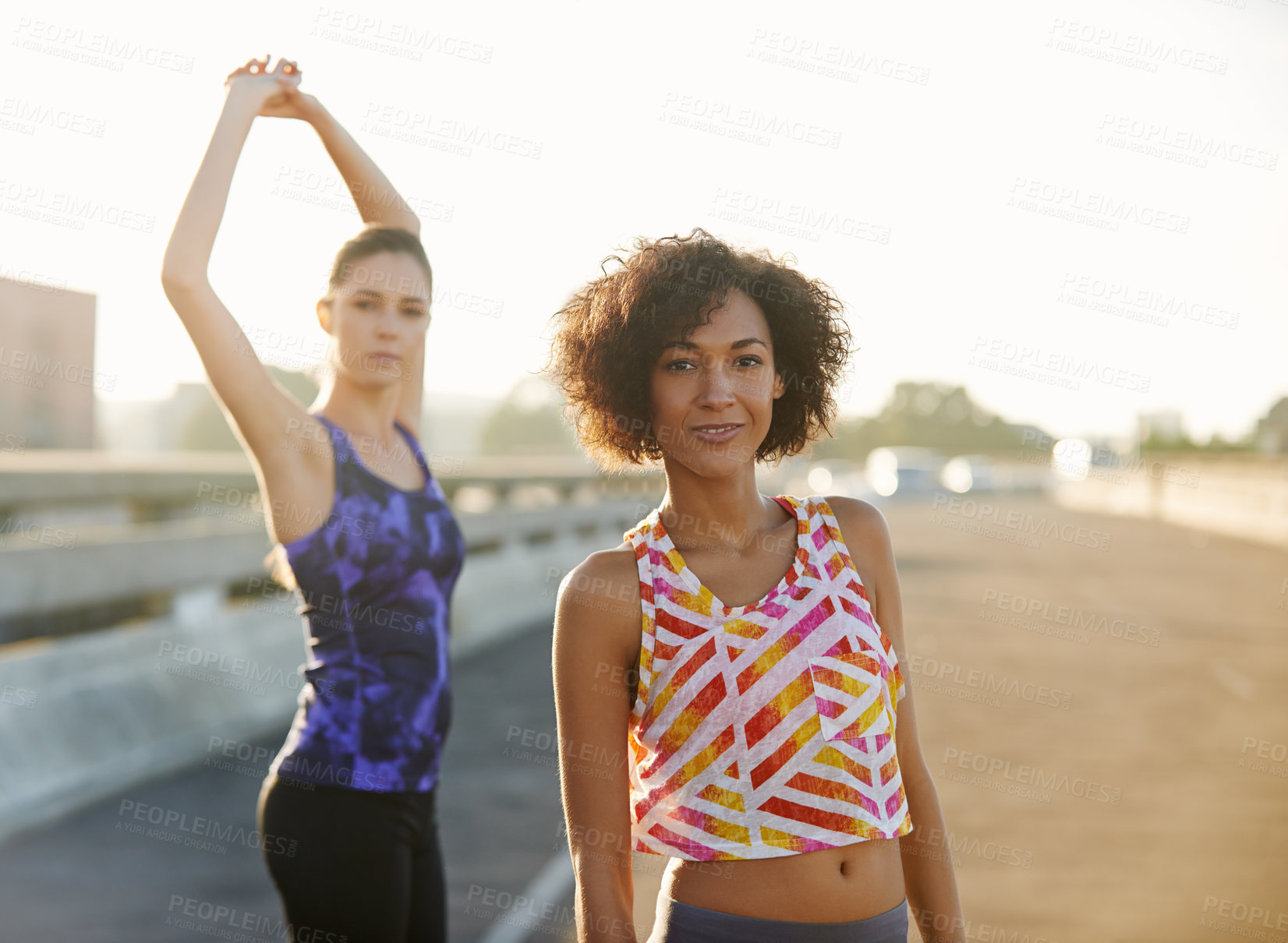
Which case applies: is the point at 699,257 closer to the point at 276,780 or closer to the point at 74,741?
the point at 276,780

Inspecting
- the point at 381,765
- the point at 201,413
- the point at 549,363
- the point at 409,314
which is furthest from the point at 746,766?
the point at 201,413

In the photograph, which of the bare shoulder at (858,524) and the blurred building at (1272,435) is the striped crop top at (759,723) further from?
the blurred building at (1272,435)

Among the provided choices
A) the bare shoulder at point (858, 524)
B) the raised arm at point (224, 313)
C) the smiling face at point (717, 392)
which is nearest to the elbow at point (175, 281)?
the raised arm at point (224, 313)

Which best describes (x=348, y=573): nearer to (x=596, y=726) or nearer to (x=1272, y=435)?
(x=596, y=726)

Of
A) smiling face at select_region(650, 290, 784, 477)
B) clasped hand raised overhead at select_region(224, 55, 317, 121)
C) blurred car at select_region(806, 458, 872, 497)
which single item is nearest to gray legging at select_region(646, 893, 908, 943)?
smiling face at select_region(650, 290, 784, 477)

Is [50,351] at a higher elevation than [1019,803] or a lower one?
higher

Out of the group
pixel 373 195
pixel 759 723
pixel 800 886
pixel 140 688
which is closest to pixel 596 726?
pixel 759 723

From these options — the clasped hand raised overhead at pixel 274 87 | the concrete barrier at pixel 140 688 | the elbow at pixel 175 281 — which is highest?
the clasped hand raised overhead at pixel 274 87

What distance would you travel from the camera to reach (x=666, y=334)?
2953 millimetres

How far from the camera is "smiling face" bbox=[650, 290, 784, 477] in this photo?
115 inches

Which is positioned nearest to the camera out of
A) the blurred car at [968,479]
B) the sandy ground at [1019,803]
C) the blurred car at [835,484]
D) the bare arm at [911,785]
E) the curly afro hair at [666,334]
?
the bare arm at [911,785]

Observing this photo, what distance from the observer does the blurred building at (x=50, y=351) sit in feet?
149

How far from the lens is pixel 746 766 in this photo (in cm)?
264

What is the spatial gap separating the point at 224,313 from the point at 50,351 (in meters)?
57.3
